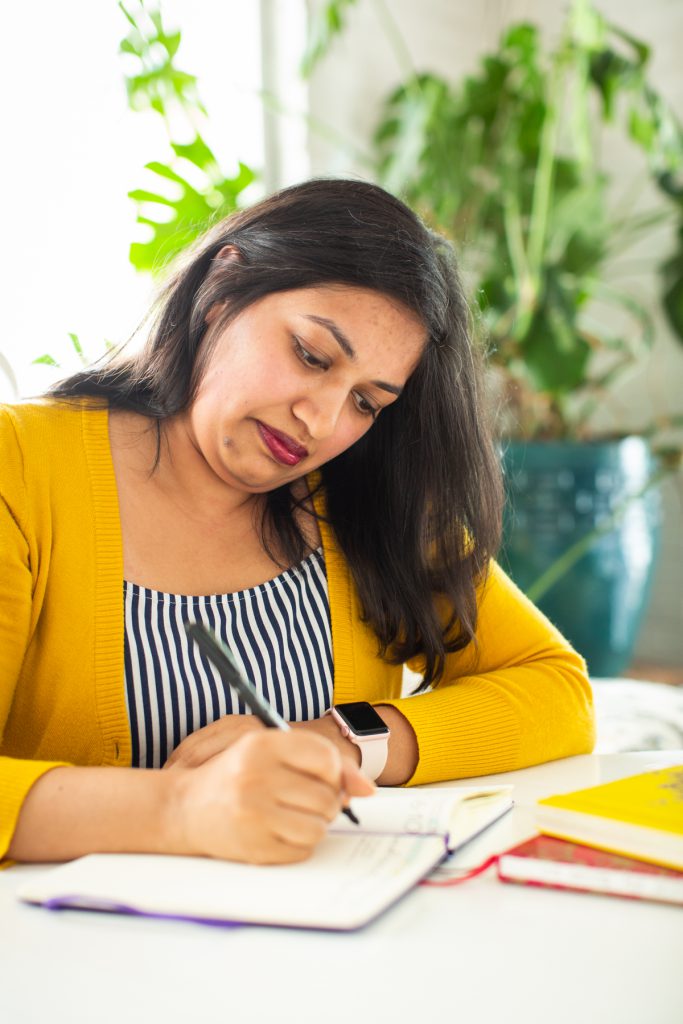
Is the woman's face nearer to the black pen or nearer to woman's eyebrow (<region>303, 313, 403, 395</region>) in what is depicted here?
woman's eyebrow (<region>303, 313, 403, 395</region>)

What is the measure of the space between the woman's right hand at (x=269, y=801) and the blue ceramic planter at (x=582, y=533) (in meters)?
2.14

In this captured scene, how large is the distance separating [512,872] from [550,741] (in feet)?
1.45

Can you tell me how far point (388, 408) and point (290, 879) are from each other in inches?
31.4

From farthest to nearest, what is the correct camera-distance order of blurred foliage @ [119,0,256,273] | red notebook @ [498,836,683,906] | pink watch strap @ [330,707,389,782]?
blurred foliage @ [119,0,256,273] → pink watch strap @ [330,707,389,782] → red notebook @ [498,836,683,906]

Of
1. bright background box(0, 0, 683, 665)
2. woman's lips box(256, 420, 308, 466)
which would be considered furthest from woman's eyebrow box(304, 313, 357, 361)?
bright background box(0, 0, 683, 665)

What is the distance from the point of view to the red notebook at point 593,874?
69cm

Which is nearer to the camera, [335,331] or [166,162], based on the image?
[335,331]

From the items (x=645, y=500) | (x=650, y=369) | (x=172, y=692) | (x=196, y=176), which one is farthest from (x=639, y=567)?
(x=172, y=692)

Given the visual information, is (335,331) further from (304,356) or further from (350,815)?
(350,815)

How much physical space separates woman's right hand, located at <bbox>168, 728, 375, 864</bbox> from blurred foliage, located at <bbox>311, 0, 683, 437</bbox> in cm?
204

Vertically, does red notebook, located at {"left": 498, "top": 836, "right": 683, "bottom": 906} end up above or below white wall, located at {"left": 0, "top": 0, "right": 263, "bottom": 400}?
below

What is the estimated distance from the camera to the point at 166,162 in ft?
8.10

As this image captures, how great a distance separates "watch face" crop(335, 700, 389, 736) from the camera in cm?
103

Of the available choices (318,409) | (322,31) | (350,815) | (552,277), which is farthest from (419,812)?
(322,31)
